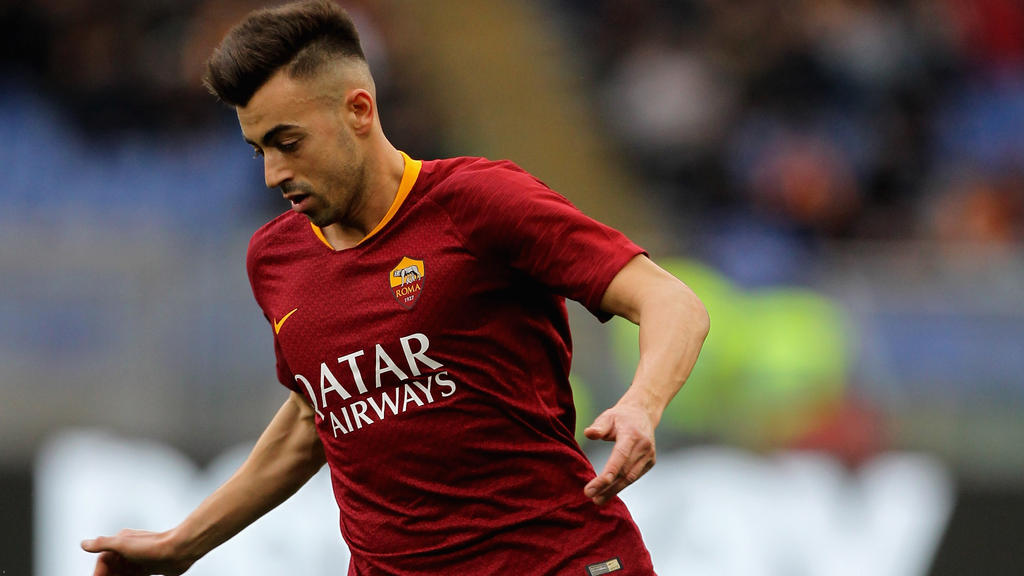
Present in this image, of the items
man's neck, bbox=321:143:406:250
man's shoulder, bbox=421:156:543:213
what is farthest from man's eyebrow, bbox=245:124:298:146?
man's shoulder, bbox=421:156:543:213

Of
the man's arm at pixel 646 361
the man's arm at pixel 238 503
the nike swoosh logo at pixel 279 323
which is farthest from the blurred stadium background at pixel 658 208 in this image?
the man's arm at pixel 646 361

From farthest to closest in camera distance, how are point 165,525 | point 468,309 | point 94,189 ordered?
point 94,189 → point 165,525 → point 468,309

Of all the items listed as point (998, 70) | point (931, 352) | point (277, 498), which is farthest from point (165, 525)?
point (998, 70)

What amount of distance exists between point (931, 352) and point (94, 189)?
227 inches

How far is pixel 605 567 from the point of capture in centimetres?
353

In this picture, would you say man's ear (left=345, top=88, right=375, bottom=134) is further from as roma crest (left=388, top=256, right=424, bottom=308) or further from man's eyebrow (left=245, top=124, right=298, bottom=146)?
as roma crest (left=388, top=256, right=424, bottom=308)

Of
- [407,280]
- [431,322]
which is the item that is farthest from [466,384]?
[407,280]

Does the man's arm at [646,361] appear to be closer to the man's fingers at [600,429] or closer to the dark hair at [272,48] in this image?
the man's fingers at [600,429]

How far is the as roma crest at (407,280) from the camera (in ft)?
11.7

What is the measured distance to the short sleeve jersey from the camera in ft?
11.5

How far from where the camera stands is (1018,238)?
10.7 meters

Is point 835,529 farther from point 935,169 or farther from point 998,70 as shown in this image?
point 998,70

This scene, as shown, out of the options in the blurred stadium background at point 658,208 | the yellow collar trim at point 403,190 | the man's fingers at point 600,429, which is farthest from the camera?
the blurred stadium background at point 658,208

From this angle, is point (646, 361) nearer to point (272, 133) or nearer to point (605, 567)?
point (605, 567)
